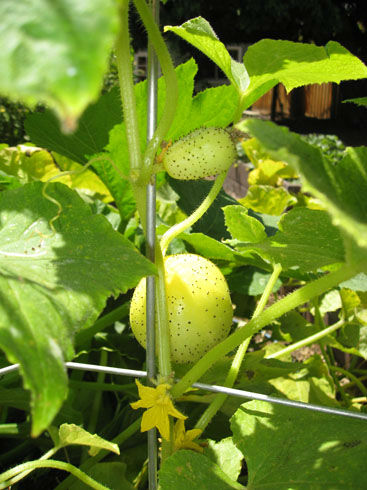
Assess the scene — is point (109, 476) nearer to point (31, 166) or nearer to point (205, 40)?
point (205, 40)

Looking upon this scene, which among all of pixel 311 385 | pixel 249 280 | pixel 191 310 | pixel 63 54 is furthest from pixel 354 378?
pixel 63 54

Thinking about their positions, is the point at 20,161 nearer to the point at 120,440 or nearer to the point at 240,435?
the point at 120,440

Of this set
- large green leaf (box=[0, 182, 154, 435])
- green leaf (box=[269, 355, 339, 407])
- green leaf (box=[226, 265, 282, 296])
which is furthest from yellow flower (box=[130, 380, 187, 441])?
green leaf (box=[269, 355, 339, 407])

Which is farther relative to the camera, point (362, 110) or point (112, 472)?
point (362, 110)

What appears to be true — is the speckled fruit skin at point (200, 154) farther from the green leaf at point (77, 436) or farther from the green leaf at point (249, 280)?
the green leaf at point (249, 280)

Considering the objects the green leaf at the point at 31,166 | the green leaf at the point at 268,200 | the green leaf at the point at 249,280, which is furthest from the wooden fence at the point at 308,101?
the green leaf at the point at 249,280

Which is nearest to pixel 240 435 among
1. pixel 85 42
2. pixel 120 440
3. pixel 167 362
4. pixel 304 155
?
pixel 167 362
